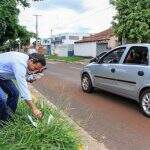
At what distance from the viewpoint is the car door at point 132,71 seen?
32.4ft

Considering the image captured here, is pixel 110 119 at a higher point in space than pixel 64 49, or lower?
higher

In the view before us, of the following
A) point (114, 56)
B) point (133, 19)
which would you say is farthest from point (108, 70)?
point (133, 19)

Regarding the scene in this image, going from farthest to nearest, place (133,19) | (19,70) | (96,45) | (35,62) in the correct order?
(96,45) → (133,19) → (35,62) → (19,70)

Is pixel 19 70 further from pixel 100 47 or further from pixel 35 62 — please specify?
pixel 100 47

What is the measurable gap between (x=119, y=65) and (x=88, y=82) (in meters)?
2.43

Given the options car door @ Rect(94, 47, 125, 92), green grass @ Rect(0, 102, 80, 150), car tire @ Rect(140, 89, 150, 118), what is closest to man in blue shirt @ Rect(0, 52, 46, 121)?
green grass @ Rect(0, 102, 80, 150)

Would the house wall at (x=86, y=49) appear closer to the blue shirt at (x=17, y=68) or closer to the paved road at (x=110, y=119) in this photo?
the paved road at (x=110, y=119)

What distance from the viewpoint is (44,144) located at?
5.67m

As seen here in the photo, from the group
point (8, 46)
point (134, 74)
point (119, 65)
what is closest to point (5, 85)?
point (134, 74)

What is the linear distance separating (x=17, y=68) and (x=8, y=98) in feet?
3.71

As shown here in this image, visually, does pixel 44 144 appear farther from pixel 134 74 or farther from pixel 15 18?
pixel 15 18

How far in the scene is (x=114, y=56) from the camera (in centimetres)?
1166

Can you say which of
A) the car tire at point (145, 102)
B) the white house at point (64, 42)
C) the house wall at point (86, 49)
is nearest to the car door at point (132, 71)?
the car tire at point (145, 102)

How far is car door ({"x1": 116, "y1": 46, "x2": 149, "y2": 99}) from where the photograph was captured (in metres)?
9.87
